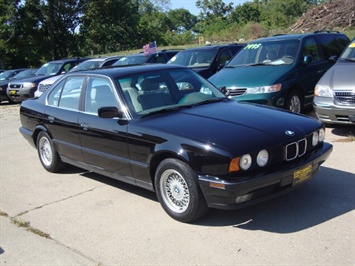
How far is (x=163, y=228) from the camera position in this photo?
4.36 m

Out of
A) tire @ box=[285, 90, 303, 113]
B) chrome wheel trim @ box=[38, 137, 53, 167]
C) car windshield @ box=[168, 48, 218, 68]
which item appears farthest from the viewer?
car windshield @ box=[168, 48, 218, 68]

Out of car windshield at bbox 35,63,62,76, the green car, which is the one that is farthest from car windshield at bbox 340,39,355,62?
car windshield at bbox 35,63,62,76

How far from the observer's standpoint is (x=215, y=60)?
11.8 m

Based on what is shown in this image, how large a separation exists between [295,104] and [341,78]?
1.45 m

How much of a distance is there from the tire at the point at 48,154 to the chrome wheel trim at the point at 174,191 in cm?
249

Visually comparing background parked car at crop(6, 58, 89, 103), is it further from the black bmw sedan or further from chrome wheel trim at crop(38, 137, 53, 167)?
the black bmw sedan

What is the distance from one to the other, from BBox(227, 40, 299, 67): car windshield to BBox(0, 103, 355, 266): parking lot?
3488 millimetres

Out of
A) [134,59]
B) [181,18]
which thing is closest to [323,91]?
[134,59]

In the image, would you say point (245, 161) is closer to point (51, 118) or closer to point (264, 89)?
point (51, 118)

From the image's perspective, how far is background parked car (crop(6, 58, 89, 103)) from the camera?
51.1 ft

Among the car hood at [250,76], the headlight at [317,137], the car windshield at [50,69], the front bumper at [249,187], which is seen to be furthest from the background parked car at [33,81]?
the front bumper at [249,187]

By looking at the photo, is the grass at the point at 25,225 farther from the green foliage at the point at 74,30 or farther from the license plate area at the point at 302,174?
the green foliage at the point at 74,30

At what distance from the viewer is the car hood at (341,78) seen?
708 centimetres

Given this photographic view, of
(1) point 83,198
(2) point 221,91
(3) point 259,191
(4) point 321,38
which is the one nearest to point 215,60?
(4) point 321,38
